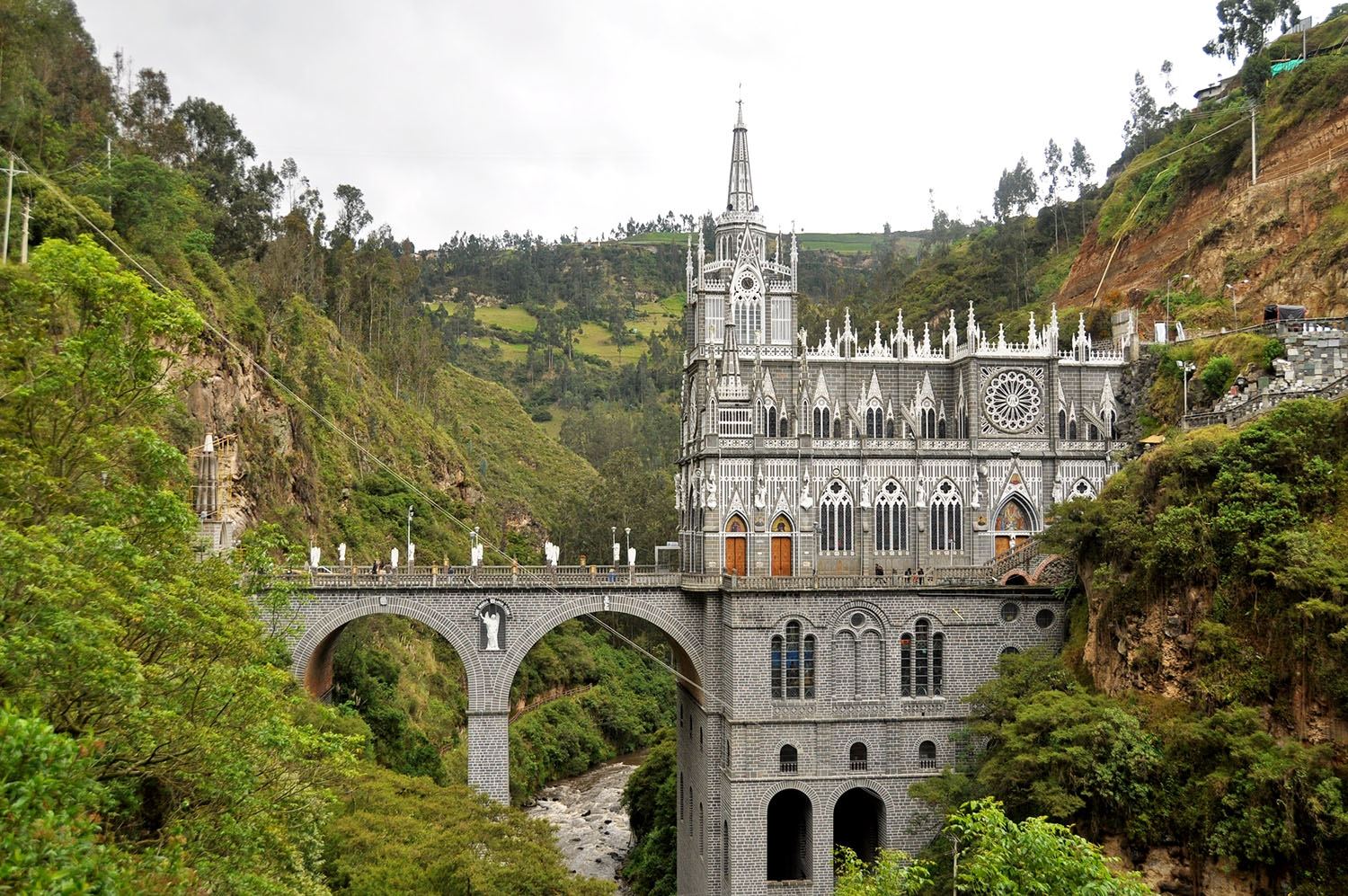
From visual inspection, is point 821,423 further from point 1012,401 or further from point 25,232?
point 25,232

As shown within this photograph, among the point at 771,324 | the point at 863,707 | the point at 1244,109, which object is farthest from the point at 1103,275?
the point at 863,707

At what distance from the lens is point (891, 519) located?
135 ft

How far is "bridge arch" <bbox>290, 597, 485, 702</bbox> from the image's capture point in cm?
3616

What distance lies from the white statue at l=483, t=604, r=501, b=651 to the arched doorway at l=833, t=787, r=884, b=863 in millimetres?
13396

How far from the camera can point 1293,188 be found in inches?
1932

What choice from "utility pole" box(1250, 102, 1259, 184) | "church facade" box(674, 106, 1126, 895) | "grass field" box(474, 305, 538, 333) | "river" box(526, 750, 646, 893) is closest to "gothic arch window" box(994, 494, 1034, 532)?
"church facade" box(674, 106, 1126, 895)

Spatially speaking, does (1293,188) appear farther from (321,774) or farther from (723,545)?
(321,774)

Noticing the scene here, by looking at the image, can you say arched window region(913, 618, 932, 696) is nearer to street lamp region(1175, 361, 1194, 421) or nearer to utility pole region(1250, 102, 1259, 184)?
street lamp region(1175, 361, 1194, 421)

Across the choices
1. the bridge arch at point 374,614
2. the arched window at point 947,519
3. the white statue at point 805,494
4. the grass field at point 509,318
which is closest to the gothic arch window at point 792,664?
the white statue at point 805,494

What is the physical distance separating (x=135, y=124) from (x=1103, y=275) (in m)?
55.1

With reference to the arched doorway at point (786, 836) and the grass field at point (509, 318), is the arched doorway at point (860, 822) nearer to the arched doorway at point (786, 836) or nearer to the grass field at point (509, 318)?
the arched doorway at point (786, 836)

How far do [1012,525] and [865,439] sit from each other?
271 inches

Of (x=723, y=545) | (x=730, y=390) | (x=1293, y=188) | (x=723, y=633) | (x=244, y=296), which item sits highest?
(x=1293, y=188)

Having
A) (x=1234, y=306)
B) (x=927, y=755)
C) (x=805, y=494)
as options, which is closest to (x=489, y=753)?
(x=805, y=494)
